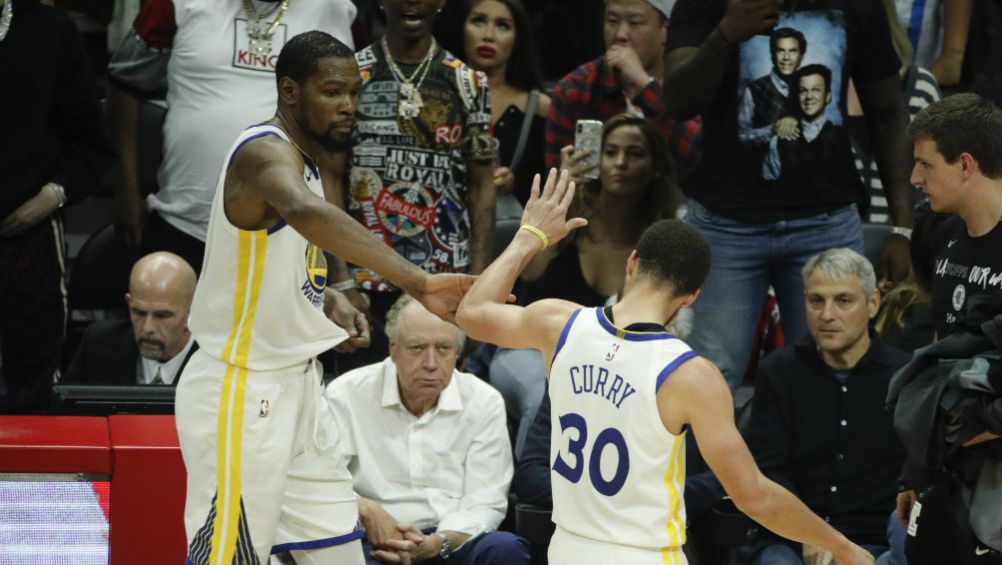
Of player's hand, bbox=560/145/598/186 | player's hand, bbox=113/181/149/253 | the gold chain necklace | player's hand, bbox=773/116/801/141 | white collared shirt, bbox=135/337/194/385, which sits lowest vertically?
white collared shirt, bbox=135/337/194/385

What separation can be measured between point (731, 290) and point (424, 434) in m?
1.38

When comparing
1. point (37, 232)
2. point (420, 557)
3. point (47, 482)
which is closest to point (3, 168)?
point (37, 232)

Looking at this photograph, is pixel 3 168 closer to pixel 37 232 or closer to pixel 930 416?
pixel 37 232

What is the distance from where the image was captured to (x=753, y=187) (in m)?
6.31

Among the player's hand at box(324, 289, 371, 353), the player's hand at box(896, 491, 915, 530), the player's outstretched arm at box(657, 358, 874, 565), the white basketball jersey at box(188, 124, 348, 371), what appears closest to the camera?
the player's outstretched arm at box(657, 358, 874, 565)

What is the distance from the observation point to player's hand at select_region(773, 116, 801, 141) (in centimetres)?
634

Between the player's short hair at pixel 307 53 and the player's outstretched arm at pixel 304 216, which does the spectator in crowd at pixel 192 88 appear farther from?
the player's outstretched arm at pixel 304 216

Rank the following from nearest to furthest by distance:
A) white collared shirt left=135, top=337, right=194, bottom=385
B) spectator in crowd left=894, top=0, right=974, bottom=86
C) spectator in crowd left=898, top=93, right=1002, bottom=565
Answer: spectator in crowd left=898, top=93, right=1002, bottom=565
white collared shirt left=135, top=337, right=194, bottom=385
spectator in crowd left=894, top=0, right=974, bottom=86

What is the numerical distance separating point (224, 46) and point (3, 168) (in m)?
1.07

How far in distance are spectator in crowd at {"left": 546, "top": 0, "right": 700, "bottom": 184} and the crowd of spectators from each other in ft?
0.04

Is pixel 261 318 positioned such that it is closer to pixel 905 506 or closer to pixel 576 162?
pixel 905 506

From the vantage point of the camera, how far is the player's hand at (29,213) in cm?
629

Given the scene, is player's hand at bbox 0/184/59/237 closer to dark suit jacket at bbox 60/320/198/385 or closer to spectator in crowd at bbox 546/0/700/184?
dark suit jacket at bbox 60/320/198/385

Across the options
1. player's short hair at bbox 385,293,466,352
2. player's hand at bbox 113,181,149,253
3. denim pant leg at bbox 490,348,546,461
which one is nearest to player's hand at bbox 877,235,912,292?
denim pant leg at bbox 490,348,546,461
